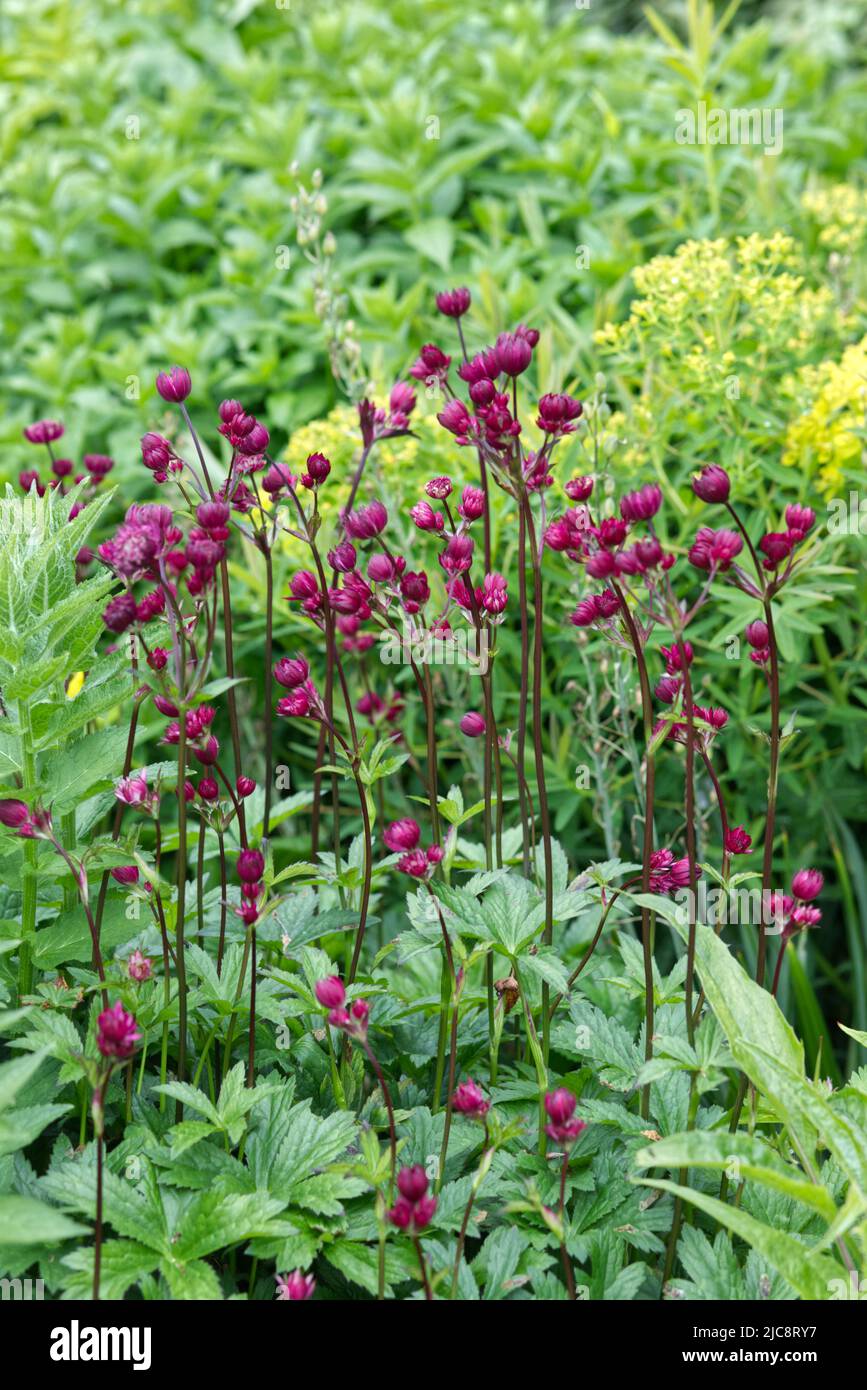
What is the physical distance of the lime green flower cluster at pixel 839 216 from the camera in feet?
11.4

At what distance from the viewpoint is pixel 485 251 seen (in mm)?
3547

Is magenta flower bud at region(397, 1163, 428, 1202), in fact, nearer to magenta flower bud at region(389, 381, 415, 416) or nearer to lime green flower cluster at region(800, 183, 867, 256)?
magenta flower bud at region(389, 381, 415, 416)

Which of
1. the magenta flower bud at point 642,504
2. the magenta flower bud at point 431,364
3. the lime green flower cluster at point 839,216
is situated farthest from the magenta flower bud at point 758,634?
the lime green flower cluster at point 839,216

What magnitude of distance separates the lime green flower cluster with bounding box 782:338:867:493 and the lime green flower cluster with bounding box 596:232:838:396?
0.11 meters

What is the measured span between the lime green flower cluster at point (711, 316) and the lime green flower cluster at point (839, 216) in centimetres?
58

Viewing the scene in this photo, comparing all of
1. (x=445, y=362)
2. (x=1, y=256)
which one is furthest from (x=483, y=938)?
(x=1, y=256)

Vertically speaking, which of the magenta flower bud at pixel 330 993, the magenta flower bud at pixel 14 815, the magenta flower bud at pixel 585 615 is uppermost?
the magenta flower bud at pixel 585 615

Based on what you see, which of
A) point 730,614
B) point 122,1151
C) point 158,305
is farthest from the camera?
point 158,305

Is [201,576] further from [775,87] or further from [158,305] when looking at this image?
[775,87]

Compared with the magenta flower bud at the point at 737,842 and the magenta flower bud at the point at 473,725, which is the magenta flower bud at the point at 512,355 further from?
the magenta flower bud at the point at 737,842

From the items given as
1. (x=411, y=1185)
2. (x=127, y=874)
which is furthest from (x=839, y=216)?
(x=411, y=1185)

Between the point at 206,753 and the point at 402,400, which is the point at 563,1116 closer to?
the point at 206,753

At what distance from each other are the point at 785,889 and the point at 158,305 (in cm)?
243

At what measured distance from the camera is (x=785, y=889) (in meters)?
3.08
